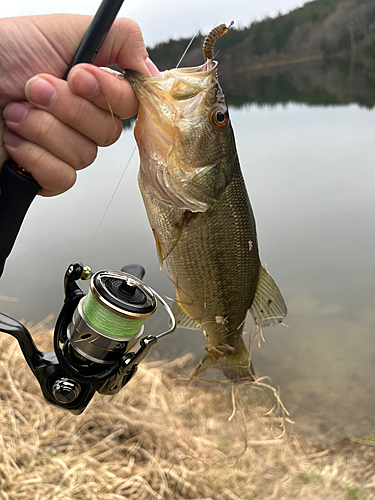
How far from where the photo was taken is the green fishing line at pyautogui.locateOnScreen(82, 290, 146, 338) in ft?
4.47

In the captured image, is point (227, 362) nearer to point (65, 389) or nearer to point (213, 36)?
point (65, 389)

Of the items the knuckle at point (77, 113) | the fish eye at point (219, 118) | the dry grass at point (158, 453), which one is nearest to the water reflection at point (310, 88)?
the dry grass at point (158, 453)

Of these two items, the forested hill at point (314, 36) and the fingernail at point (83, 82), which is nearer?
the fingernail at point (83, 82)

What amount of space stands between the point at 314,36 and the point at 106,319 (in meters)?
40.0

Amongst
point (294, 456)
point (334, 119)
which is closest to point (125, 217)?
point (294, 456)

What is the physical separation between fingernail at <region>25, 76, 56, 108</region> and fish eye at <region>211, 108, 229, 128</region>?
0.62m

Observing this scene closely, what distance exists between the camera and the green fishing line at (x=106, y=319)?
4.47ft

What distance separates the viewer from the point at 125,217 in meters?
7.57

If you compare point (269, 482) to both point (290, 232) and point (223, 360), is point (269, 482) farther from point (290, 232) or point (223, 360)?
point (290, 232)

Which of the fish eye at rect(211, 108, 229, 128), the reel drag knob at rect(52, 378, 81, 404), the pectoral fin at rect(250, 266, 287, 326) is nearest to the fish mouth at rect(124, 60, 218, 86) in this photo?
the fish eye at rect(211, 108, 229, 128)

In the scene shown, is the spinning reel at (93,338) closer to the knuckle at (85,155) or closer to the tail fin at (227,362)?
the knuckle at (85,155)

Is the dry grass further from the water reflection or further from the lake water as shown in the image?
the water reflection

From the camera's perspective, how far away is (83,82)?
1249mm

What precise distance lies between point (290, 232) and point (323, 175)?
339 centimetres
